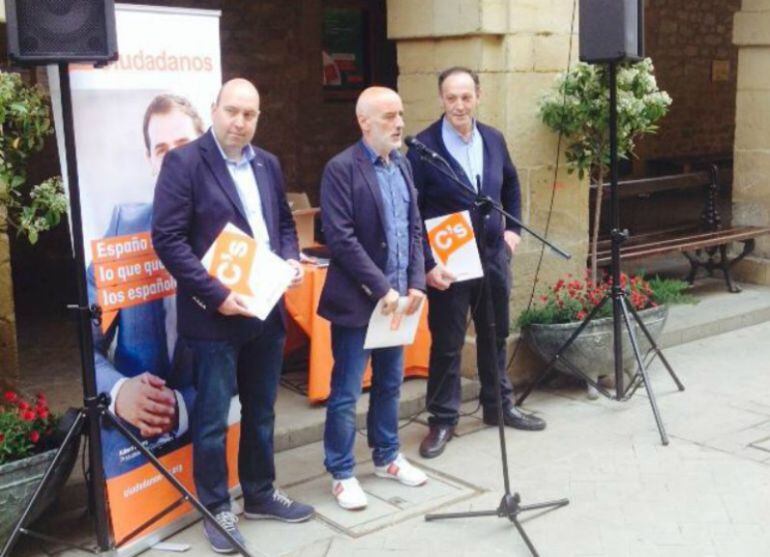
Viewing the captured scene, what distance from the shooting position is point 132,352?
4.16 meters

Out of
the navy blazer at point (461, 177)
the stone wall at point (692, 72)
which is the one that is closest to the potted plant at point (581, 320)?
the navy blazer at point (461, 177)

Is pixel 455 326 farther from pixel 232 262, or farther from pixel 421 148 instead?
pixel 232 262

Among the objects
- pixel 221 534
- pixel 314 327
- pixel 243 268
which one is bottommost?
pixel 221 534

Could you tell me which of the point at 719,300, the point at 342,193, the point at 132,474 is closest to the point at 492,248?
the point at 342,193

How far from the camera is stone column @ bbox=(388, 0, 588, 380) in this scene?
6137 mm

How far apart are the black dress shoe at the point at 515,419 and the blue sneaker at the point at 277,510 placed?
148 centimetres

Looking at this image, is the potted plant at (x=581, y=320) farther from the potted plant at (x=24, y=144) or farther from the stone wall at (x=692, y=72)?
the stone wall at (x=692, y=72)

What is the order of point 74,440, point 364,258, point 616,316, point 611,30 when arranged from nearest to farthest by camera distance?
point 74,440 → point 364,258 → point 611,30 → point 616,316

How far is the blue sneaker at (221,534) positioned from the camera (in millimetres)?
4130

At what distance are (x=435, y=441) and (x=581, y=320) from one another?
1.29 m

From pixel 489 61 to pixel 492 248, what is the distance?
4.55 feet

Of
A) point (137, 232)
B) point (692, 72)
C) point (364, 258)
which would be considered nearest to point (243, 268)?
point (137, 232)

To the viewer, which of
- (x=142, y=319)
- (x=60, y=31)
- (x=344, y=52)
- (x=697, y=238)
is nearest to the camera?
(x=60, y=31)

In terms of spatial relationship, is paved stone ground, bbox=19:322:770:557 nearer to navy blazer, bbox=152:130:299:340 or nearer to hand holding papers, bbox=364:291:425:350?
hand holding papers, bbox=364:291:425:350
